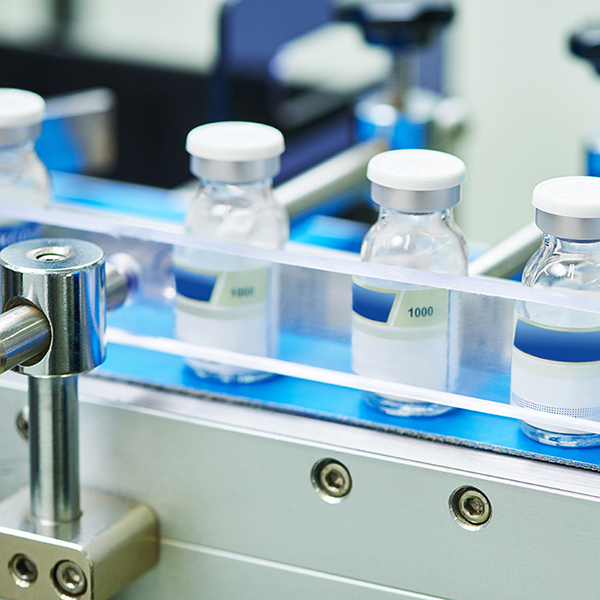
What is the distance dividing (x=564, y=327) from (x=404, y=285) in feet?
0.23

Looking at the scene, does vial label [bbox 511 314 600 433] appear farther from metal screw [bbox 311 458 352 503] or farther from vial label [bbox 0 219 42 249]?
vial label [bbox 0 219 42 249]

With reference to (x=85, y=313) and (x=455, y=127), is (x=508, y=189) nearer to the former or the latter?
(x=455, y=127)

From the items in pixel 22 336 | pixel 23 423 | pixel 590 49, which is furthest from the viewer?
pixel 590 49

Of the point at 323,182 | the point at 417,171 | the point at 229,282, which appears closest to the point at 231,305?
the point at 229,282

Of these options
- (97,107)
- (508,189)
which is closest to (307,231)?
(97,107)

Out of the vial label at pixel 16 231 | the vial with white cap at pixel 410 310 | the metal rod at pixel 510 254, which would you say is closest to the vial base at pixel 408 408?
the vial with white cap at pixel 410 310

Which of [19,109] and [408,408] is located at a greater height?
[19,109]

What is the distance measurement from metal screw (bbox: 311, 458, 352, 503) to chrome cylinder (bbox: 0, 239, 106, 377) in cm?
11

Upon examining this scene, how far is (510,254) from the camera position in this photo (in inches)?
22.2

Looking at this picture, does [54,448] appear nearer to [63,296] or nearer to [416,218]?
[63,296]

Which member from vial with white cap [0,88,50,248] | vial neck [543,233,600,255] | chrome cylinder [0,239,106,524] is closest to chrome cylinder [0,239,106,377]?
chrome cylinder [0,239,106,524]

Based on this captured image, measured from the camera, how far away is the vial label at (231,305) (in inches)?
18.8

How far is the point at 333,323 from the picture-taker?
47 centimetres

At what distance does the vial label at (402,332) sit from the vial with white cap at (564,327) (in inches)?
1.4
